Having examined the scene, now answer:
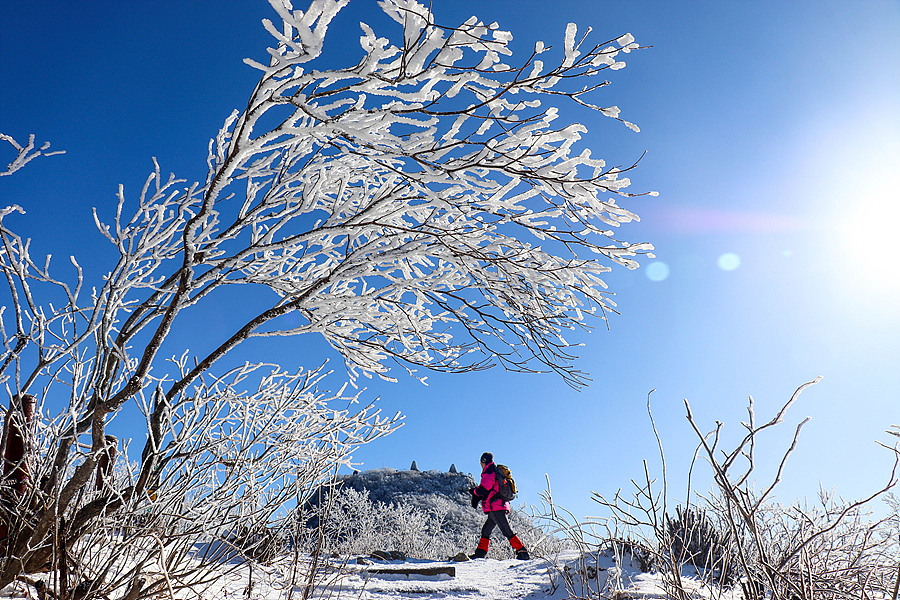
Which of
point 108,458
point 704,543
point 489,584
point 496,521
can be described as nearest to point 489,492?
point 496,521

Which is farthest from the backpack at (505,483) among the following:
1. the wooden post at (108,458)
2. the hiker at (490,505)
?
the wooden post at (108,458)

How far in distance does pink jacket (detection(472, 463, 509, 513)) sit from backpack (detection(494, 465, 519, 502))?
0.05 meters

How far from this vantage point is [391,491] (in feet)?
97.7

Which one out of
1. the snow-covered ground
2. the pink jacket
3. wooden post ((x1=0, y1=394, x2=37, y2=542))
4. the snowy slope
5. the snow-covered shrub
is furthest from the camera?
the pink jacket

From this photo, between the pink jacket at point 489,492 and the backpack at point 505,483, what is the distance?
0.16ft

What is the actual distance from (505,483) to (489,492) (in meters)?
0.31

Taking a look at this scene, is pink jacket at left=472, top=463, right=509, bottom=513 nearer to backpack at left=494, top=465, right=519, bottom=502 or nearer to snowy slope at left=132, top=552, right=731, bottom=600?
backpack at left=494, top=465, right=519, bottom=502

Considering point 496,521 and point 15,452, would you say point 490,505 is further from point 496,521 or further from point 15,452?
point 15,452

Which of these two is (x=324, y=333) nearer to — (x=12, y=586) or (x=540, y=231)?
(x=540, y=231)

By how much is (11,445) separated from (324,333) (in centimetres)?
197

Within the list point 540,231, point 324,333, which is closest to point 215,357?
point 324,333

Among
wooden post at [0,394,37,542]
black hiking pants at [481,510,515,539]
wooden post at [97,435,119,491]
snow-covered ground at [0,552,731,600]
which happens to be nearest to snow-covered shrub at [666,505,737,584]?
snow-covered ground at [0,552,731,600]

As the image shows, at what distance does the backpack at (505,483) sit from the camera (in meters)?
7.96

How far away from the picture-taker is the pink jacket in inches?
309
